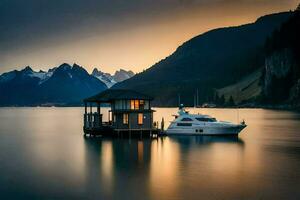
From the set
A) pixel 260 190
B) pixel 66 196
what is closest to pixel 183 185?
pixel 260 190

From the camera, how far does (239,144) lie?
80625mm

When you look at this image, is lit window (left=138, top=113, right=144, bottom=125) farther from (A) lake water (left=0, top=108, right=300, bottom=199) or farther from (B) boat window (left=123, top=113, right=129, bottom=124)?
(A) lake water (left=0, top=108, right=300, bottom=199)

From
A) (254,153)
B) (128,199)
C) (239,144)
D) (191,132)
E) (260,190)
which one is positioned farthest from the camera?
(191,132)

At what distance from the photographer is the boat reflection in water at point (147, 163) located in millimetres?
41188

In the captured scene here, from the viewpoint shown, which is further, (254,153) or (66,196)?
(254,153)

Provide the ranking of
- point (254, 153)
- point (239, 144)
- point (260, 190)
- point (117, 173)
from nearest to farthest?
point (260, 190)
point (117, 173)
point (254, 153)
point (239, 144)

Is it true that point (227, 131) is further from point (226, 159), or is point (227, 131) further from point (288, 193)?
point (288, 193)

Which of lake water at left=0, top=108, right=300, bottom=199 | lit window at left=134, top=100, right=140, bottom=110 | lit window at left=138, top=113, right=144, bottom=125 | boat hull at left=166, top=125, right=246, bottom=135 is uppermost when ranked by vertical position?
lit window at left=134, top=100, right=140, bottom=110

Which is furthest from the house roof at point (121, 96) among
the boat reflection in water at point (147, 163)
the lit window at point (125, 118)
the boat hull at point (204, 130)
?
the boat hull at point (204, 130)

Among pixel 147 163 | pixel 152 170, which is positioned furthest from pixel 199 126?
pixel 152 170

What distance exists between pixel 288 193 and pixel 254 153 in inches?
1175

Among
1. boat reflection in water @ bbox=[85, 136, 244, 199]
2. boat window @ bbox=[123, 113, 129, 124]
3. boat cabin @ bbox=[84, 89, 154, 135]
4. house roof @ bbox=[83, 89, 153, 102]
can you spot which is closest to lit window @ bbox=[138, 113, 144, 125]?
boat cabin @ bbox=[84, 89, 154, 135]

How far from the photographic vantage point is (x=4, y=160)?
6262cm

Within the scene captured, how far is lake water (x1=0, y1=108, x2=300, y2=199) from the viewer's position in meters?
39.9
